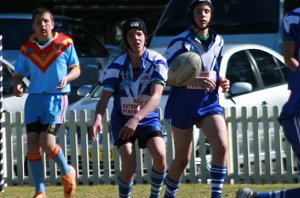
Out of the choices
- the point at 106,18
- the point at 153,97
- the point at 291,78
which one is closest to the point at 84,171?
the point at 153,97

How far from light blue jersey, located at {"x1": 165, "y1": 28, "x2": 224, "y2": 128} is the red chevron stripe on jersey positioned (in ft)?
4.08

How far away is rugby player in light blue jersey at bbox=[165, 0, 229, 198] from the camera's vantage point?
9.61 metres

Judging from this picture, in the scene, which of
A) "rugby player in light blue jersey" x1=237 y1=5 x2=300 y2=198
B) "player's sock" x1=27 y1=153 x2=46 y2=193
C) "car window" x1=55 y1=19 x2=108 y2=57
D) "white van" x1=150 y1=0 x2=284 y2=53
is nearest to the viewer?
"rugby player in light blue jersey" x1=237 y1=5 x2=300 y2=198

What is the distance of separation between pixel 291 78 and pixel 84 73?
9672 millimetres

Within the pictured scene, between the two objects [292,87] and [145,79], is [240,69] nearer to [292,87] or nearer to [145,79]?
[145,79]

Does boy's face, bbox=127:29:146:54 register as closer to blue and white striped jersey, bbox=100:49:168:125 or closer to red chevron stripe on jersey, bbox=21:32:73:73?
blue and white striped jersey, bbox=100:49:168:125

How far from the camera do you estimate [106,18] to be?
2727 cm

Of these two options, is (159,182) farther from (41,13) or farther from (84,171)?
(84,171)

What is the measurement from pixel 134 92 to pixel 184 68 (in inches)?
18.6

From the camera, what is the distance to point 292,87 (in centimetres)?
830

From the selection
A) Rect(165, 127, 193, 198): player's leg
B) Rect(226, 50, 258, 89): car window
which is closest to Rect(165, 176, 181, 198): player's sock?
Rect(165, 127, 193, 198): player's leg

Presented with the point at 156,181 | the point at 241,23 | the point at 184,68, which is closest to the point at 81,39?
the point at 241,23

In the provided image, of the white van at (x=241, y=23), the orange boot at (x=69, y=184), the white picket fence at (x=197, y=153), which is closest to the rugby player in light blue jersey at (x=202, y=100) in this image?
the orange boot at (x=69, y=184)

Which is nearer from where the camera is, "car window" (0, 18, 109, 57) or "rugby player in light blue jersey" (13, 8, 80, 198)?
"rugby player in light blue jersey" (13, 8, 80, 198)
